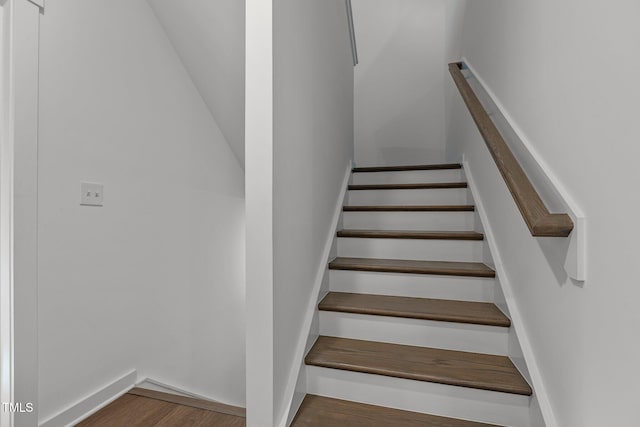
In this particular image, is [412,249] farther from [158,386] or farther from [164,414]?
[158,386]

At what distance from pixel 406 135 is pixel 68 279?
329 centimetres

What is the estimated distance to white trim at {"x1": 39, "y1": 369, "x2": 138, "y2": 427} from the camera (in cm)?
155

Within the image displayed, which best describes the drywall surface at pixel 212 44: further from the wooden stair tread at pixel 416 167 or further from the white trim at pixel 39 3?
the wooden stair tread at pixel 416 167

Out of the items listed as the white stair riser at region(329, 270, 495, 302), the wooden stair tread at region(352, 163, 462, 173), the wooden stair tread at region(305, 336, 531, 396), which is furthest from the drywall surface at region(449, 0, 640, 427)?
the wooden stair tread at region(352, 163, 462, 173)

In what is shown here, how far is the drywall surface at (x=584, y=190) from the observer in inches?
27.8

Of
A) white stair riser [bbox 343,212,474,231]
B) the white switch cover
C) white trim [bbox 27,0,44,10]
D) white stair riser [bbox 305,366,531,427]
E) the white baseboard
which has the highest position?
white trim [bbox 27,0,44,10]

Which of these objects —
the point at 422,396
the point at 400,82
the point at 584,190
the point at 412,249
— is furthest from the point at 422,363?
the point at 400,82

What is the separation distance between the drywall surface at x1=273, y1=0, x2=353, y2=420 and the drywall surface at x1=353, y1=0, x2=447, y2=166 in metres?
1.66

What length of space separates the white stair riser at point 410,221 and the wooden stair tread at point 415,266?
0.34 meters

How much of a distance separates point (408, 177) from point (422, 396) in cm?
175

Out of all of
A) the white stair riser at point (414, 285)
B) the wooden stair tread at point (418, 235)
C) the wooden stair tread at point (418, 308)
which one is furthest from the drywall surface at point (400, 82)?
the wooden stair tread at point (418, 308)

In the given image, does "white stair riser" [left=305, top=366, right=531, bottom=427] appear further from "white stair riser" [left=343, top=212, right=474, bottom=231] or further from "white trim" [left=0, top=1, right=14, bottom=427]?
"white trim" [left=0, top=1, right=14, bottom=427]

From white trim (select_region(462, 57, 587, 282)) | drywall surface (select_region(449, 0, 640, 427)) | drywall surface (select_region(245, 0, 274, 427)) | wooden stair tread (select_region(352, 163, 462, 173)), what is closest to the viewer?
drywall surface (select_region(449, 0, 640, 427))

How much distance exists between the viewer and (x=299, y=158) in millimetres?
1490
